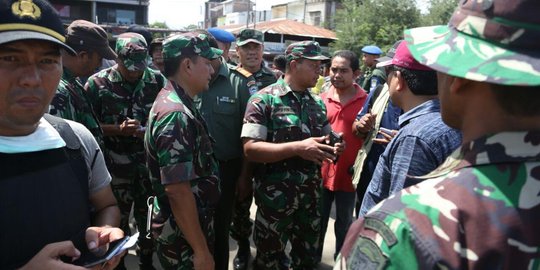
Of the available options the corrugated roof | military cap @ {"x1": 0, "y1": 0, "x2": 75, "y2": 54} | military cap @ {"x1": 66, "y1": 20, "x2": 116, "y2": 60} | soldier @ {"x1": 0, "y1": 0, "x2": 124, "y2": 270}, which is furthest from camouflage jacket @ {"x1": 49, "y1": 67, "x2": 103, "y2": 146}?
the corrugated roof

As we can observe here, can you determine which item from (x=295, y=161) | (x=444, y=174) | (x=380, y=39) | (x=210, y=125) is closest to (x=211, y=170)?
(x=295, y=161)

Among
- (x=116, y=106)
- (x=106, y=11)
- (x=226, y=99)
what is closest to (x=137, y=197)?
(x=116, y=106)

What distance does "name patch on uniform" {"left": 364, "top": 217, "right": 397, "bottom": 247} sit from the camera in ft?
2.84

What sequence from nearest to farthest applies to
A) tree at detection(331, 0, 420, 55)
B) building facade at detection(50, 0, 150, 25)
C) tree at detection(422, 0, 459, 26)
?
tree at detection(422, 0, 459, 26) < tree at detection(331, 0, 420, 55) < building facade at detection(50, 0, 150, 25)

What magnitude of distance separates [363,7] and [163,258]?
33.5 metres

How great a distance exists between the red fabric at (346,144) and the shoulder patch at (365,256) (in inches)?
114

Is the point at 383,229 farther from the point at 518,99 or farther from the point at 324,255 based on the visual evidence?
the point at 324,255

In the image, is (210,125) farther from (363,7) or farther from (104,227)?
(363,7)

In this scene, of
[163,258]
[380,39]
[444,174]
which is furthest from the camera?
[380,39]

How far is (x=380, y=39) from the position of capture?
1185 inches

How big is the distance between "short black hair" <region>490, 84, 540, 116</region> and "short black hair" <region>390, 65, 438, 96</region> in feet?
3.74

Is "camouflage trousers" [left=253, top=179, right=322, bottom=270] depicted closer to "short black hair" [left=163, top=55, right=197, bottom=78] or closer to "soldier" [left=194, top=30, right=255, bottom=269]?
"soldier" [left=194, top=30, right=255, bottom=269]

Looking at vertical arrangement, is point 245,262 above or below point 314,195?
below

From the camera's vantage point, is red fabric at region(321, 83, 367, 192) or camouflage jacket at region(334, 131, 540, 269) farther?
red fabric at region(321, 83, 367, 192)
